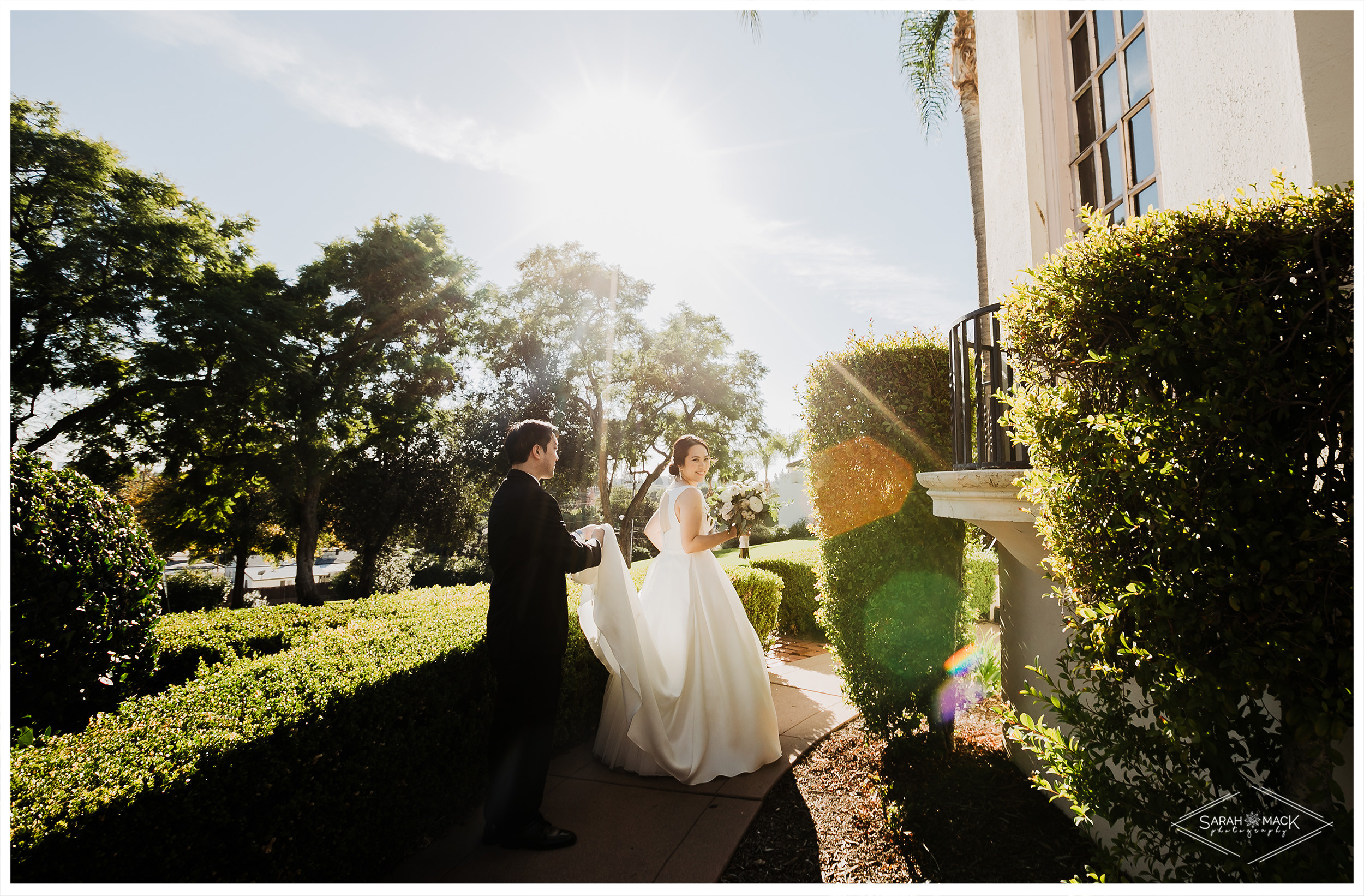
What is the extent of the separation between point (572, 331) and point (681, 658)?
23.9 m

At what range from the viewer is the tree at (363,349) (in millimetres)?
20531

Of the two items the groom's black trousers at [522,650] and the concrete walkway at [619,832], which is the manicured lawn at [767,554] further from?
the groom's black trousers at [522,650]

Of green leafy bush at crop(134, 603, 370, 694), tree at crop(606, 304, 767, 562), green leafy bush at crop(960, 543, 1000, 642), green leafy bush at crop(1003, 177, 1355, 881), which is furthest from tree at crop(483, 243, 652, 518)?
green leafy bush at crop(1003, 177, 1355, 881)

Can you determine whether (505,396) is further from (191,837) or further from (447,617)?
(191,837)

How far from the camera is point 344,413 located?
21.7 metres

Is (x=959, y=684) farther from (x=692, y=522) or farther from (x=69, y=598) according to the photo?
(x=69, y=598)

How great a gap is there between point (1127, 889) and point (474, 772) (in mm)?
3388

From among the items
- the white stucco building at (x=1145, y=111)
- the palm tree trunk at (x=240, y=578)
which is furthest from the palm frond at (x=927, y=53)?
the palm tree trunk at (x=240, y=578)

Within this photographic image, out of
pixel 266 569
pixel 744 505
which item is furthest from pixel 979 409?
pixel 266 569

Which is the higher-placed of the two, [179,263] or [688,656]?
[179,263]

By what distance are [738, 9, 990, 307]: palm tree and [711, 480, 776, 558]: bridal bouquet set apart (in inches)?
309

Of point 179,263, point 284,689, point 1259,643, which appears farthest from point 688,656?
point 179,263

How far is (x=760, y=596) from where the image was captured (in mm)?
8039

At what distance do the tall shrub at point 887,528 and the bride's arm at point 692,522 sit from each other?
1.03 meters
